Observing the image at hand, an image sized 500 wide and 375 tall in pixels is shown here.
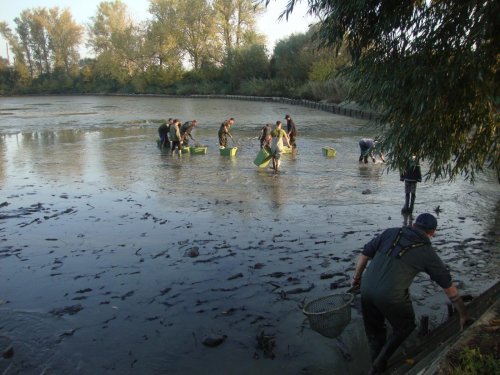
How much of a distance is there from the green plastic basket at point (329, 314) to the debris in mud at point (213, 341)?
119 centimetres

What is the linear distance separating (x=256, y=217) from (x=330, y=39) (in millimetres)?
4786

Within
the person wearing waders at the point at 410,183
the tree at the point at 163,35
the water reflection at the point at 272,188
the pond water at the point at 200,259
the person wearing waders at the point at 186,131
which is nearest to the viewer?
the pond water at the point at 200,259

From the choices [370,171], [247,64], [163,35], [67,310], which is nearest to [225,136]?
[370,171]

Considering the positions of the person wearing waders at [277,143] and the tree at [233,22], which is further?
the tree at [233,22]

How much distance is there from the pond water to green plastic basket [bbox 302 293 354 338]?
57cm

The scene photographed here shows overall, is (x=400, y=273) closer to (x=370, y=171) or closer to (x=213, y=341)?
(x=213, y=341)

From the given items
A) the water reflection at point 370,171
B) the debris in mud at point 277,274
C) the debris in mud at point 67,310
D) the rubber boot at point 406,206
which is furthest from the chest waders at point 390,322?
the water reflection at point 370,171

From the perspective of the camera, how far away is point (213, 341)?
5418 millimetres

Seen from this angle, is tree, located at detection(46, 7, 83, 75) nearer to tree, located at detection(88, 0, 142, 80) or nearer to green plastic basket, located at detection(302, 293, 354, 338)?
tree, located at detection(88, 0, 142, 80)

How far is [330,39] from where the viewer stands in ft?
19.9

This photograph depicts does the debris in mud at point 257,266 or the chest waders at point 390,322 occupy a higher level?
the chest waders at point 390,322

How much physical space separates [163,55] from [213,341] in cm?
9131

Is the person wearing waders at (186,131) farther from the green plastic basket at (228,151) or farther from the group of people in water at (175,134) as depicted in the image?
the green plastic basket at (228,151)

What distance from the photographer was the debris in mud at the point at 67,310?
20.0ft
